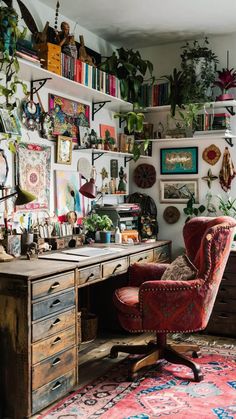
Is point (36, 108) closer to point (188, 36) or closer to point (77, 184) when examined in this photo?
point (77, 184)

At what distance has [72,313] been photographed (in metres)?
3.04

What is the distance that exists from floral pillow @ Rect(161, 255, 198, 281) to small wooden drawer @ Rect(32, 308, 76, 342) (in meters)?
0.75

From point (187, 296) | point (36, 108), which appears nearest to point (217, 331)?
point (187, 296)

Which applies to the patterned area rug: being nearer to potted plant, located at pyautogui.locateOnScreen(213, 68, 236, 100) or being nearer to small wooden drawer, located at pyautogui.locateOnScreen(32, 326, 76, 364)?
small wooden drawer, located at pyautogui.locateOnScreen(32, 326, 76, 364)

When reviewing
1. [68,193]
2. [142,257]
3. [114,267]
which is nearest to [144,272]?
[142,257]

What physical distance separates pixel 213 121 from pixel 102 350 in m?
2.32

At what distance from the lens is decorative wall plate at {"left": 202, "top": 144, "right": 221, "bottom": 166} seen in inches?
187

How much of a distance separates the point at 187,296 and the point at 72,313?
737 millimetres

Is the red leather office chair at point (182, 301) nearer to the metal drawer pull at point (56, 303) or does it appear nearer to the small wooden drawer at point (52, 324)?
the small wooden drawer at point (52, 324)

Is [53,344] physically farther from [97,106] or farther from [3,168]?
[97,106]

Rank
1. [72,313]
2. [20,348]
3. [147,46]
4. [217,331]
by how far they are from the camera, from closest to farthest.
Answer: [20,348] → [72,313] → [217,331] → [147,46]

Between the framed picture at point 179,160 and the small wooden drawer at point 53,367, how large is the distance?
7.94 ft

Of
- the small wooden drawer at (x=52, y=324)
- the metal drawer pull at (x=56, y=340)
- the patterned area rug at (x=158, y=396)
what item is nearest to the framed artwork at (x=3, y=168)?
the small wooden drawer at (x=52, y=324)

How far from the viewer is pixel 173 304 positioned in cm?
314
